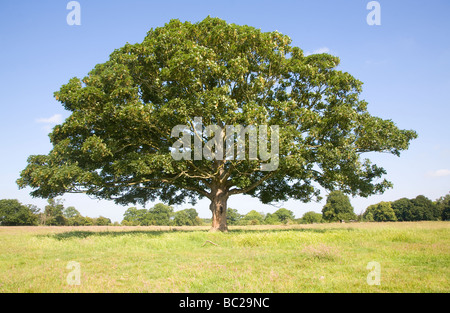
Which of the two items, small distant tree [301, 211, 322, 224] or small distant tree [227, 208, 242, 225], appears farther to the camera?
small distant tree [227, 208, 242, 225]

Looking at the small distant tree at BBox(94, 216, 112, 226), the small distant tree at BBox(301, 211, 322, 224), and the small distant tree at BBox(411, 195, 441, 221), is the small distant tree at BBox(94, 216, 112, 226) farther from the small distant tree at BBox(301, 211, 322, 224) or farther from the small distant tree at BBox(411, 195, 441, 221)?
the small distant tree at BBox(411, 195, 441, 221)

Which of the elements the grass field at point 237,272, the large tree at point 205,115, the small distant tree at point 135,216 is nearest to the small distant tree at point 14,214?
the small distant tree at point 135,216

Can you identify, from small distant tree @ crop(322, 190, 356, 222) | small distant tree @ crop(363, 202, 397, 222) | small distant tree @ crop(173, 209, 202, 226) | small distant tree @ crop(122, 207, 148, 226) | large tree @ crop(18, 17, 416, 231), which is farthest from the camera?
small distant tree @ crop(173, 209, 202, 226)

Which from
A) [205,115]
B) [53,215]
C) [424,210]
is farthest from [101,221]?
[424,210]

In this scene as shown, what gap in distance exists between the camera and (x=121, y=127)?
2159 centimetres

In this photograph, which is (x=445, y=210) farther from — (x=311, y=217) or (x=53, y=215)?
(x=53, y=215)

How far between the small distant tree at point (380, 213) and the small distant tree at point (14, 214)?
114 meters

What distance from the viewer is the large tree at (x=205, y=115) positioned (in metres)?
20.2

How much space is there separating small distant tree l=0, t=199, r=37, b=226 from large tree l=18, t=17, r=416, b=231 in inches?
2743

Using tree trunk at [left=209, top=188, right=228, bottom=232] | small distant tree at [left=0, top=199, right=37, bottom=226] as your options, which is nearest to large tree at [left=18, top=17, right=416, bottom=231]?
tree trunk at [left=209, top=188, right=228, bottom=232]

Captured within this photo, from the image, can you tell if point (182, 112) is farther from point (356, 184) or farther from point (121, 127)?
point (356, 184)

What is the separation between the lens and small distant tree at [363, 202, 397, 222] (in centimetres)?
10331

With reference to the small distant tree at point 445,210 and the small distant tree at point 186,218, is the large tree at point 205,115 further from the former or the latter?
the small distant tree at point 186,218
